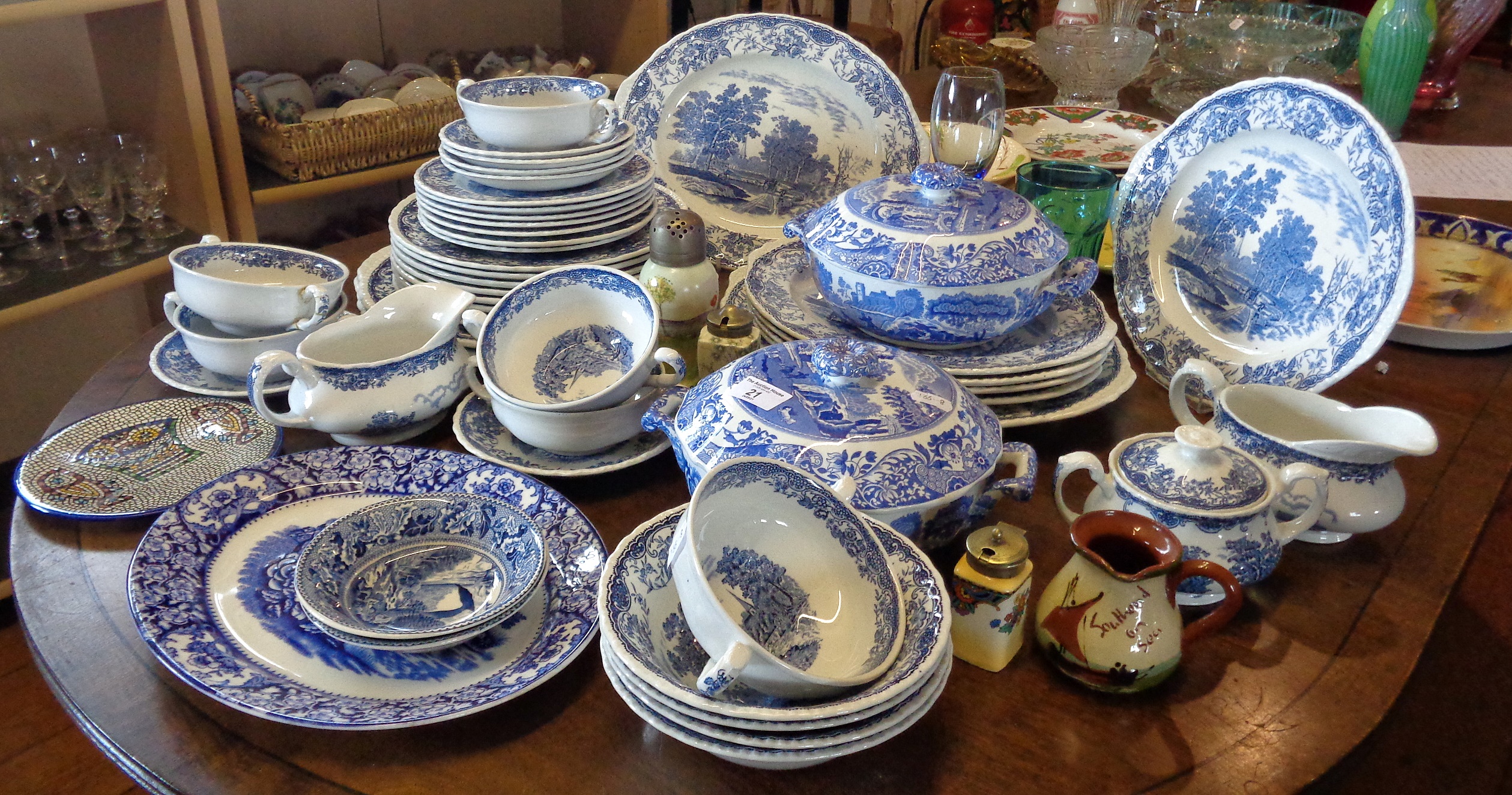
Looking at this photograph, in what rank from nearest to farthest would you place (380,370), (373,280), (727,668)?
(727,668) → (380,370) → (373,280)

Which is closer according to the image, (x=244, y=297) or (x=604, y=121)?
(x=244, y=297)

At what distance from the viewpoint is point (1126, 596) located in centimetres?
65

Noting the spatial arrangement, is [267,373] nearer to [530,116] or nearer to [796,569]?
[530,116]

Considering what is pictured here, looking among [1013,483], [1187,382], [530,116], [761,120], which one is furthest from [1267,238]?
[530,116]

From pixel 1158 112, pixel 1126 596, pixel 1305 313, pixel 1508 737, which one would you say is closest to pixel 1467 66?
pixel 1158 112

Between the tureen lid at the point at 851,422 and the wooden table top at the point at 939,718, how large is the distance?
0.11m

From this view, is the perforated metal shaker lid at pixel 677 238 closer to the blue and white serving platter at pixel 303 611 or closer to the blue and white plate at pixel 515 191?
the blue and white plate at pixel 515 191

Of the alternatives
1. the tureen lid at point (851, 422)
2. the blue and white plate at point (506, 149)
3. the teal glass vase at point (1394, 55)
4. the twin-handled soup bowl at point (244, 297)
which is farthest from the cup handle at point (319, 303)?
the teal glass vase at point (1394, 55)

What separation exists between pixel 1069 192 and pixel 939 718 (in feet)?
2.21

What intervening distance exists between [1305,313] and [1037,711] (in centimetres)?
54

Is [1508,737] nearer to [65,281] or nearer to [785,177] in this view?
[785,177]

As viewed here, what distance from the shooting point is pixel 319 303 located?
100 cm

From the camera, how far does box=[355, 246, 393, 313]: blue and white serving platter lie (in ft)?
3.80

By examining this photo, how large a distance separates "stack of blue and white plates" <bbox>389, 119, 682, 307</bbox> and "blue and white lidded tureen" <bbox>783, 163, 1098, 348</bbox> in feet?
0.84
